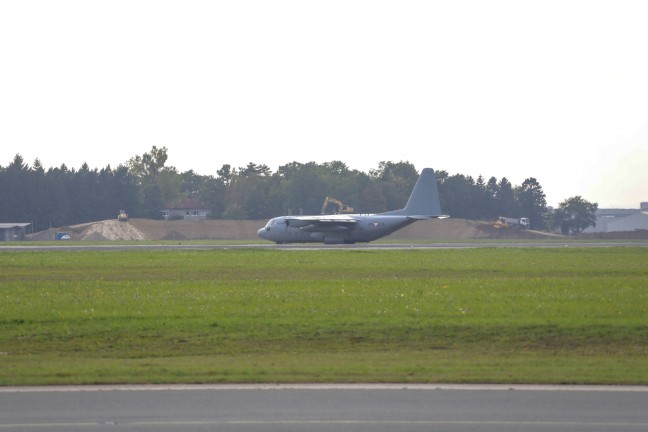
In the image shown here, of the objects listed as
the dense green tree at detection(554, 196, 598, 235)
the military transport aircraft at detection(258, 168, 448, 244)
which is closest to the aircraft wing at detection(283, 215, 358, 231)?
the military transport aircraft at detection(258, 168, 448, 244)

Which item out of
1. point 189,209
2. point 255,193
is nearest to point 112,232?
point 255,193

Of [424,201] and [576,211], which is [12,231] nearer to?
[424,201]

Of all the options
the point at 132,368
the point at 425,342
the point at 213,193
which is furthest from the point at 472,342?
the point at 213,193

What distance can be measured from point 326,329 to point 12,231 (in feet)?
380

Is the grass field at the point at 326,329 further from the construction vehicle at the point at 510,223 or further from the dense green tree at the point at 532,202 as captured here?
the dense green tree at the point at 532,202

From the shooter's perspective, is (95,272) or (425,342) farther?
(95,272)

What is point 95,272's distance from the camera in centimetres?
4181

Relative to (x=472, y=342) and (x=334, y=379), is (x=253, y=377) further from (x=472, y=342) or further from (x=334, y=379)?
(x=472, y=342)

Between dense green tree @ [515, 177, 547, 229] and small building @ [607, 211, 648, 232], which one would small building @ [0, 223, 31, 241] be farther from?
small building @ [607, 211, 648, 232]

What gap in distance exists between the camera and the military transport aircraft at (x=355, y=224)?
8175cm

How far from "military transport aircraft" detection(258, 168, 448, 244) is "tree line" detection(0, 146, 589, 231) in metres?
69.8

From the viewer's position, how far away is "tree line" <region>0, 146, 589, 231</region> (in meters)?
145
